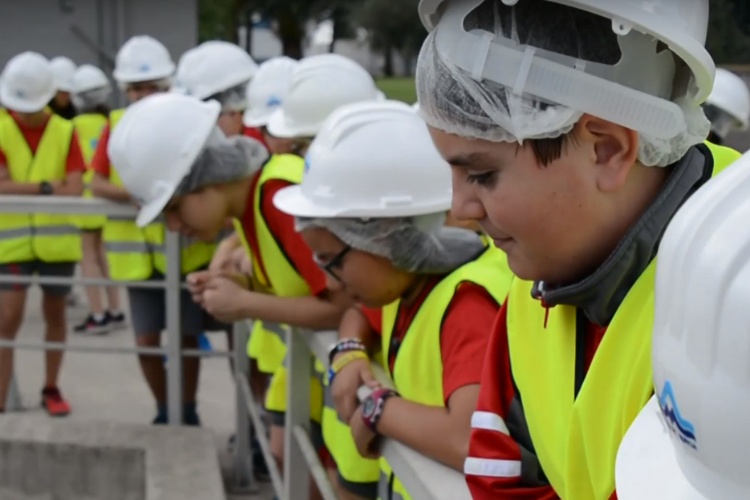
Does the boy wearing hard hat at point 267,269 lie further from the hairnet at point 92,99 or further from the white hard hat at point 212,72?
the hairnet at point 92,99

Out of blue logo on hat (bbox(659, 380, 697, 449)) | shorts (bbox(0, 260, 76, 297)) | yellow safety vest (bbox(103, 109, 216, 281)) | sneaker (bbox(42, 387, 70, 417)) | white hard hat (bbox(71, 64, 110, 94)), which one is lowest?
sneaker (bbox(42, 387, 70, 417))

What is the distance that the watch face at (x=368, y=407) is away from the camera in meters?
1.99

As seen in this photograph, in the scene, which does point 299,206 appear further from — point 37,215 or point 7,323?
point 7,323

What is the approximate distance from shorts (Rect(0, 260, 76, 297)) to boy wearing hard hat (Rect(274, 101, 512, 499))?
127 inches

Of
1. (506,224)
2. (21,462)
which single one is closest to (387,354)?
(506,224)

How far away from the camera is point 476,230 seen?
2.59m

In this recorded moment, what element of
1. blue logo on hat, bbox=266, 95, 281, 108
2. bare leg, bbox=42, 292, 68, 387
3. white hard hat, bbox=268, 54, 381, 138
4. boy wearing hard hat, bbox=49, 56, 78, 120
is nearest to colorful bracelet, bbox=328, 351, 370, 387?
white hard hat, bbox=268, 54, 381, 138

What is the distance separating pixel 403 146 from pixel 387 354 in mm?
474

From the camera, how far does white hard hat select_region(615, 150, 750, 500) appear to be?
0.84m

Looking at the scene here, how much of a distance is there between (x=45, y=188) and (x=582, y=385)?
4.93 meters

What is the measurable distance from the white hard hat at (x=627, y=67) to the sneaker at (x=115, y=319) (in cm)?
651

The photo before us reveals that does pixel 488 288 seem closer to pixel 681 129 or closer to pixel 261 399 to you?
pixel 681 129

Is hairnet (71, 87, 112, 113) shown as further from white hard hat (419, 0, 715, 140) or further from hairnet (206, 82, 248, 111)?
white hard hat (419, 0, 715, 140)

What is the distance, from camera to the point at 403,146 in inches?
93.4
